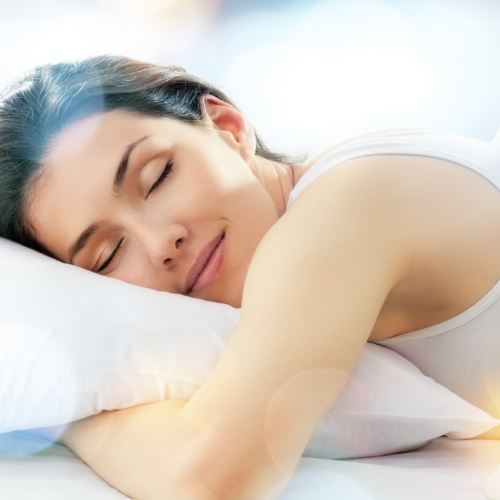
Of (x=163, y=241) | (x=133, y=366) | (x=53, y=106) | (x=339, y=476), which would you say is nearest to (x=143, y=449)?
(x=133, y=366)

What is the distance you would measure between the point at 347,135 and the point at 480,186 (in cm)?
100

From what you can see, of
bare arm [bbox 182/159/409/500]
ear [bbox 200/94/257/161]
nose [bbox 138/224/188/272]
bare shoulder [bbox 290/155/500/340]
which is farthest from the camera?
ear [bbox 200/94/257/161]

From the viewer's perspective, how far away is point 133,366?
2.55 ft

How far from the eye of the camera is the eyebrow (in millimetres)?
982

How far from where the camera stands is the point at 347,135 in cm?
183

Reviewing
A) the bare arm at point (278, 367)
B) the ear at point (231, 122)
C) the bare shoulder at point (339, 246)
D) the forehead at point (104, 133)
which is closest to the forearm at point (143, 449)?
the bare arm at point (278, 367)

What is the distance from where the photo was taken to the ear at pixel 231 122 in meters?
1.16

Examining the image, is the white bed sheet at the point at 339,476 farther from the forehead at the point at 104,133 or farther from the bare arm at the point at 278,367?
the forehead at the point at 104,133

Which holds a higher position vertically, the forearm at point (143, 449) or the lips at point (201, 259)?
the lips at point (201, 259)

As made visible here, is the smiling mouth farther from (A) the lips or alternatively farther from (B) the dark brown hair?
(B) the dark brown hair

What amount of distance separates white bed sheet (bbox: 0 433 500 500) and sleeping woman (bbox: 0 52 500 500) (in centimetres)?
3

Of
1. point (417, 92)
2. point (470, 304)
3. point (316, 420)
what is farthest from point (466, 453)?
point (417, 92)

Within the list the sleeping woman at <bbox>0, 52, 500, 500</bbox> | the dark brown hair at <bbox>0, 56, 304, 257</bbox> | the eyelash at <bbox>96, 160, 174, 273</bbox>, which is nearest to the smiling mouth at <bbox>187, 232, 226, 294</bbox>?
the sleeping woman at <bbox>0, 52, 500, 500</bbox>

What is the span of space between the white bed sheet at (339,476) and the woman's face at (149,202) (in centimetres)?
29
